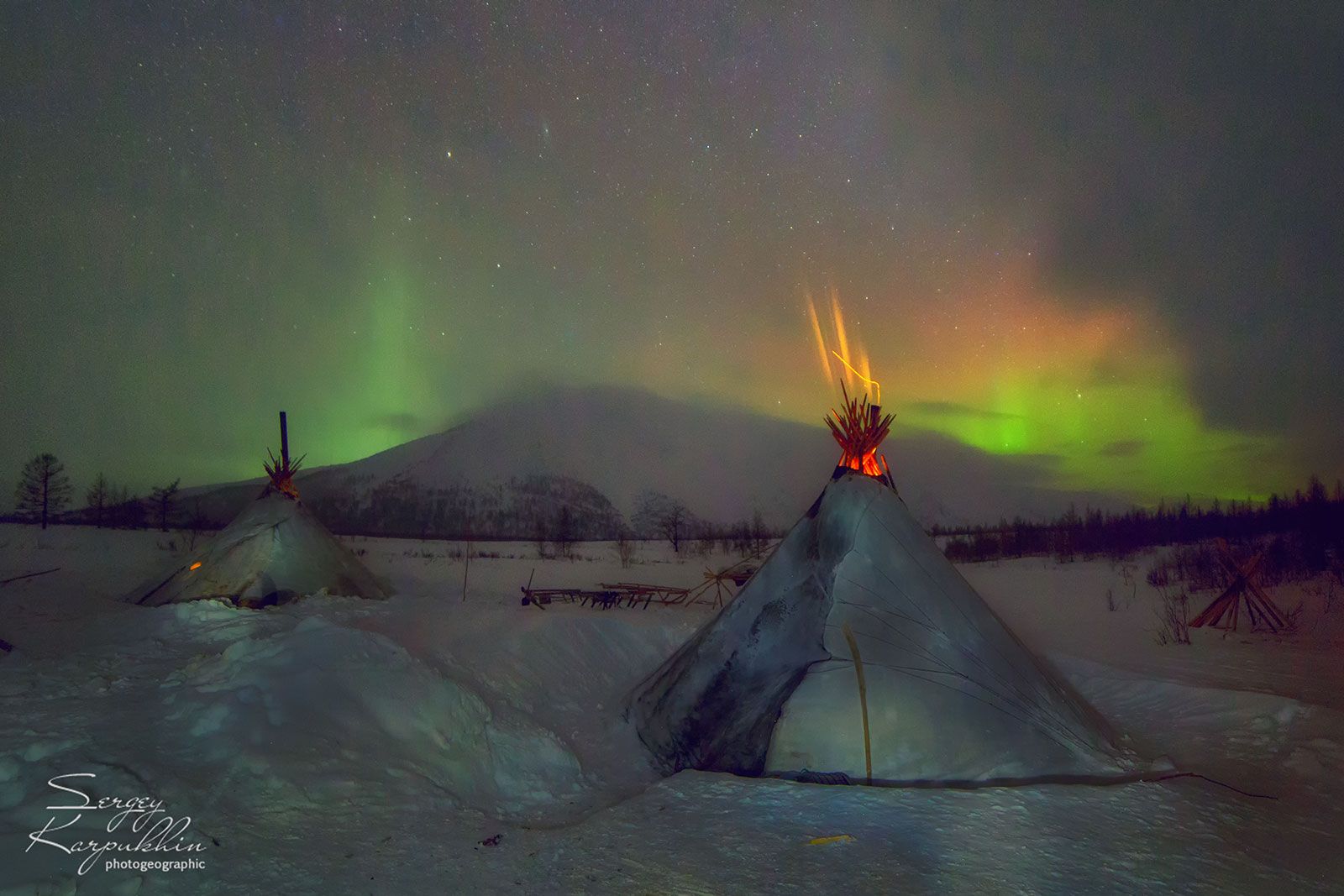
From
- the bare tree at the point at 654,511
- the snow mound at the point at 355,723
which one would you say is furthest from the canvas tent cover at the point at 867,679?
the bare tree at the point at 654,511

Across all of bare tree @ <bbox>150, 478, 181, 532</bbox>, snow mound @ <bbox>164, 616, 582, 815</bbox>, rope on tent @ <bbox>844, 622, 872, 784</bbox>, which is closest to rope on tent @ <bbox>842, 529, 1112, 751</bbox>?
rope on tent @ <bbox>844, 622, 872, 784</bbox>

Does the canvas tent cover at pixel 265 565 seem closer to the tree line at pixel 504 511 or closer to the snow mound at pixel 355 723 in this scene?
the snow mound at pixel 355 723

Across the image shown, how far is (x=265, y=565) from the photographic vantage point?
10.7m

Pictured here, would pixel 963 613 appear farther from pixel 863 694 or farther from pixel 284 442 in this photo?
pixel 284 442

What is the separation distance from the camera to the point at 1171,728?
6262 millimetres

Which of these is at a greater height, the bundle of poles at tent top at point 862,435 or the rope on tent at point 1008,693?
the bundle of poles at tent top at point 862,435

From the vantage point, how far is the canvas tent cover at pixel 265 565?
10.5m

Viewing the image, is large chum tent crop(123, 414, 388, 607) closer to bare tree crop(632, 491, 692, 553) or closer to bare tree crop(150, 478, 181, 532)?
bare tree crop(150, 478, 181, 532)

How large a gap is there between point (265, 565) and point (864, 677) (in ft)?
31.8

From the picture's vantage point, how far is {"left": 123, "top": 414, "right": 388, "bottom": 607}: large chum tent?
10469 millimetres

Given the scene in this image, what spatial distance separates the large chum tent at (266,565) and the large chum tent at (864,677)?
6.88 meters

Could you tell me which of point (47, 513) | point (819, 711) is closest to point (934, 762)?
point (819, 711)

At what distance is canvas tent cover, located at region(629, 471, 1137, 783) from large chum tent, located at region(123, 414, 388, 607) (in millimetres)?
6933

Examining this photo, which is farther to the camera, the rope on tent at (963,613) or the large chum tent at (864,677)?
the rope on tent at (963,613)
